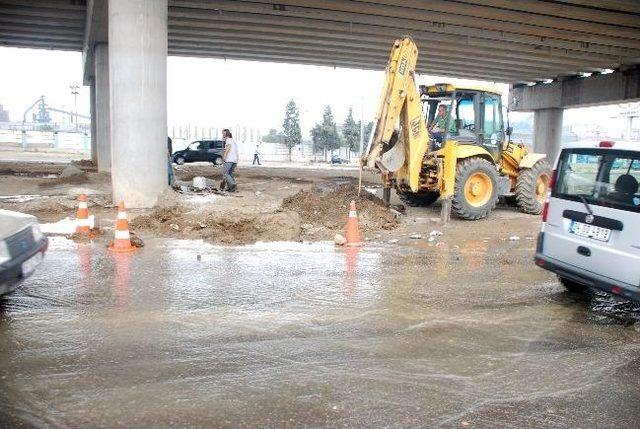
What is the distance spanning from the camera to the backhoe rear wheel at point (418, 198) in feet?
47.5

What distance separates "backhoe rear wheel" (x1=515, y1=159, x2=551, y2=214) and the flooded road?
640 centimetres

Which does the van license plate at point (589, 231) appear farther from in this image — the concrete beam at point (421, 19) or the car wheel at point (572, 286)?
the concrete beam at point (421, 19)

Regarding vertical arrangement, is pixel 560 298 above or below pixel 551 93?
below

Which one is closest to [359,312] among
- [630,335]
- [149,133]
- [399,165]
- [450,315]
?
[450,315]

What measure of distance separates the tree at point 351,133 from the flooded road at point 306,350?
232 ft

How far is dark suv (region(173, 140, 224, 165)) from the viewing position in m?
39.5

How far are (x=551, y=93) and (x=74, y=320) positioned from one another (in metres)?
34.8

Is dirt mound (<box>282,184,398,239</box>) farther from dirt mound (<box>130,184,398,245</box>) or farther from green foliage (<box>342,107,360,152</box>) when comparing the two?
green foliage (<box>342,107,360,152</box>)

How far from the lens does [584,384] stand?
433 centimetres

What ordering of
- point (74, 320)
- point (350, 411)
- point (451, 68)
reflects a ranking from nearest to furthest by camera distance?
1. point (350, 411)
2. point (74, 320)
3. point (451, 68)

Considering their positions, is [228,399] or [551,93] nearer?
[228,399]

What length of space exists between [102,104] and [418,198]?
792 inches

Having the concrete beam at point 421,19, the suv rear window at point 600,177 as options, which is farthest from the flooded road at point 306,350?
the concrete beam at point 421,19

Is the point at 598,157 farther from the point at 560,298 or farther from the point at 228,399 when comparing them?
the point at 228,399
